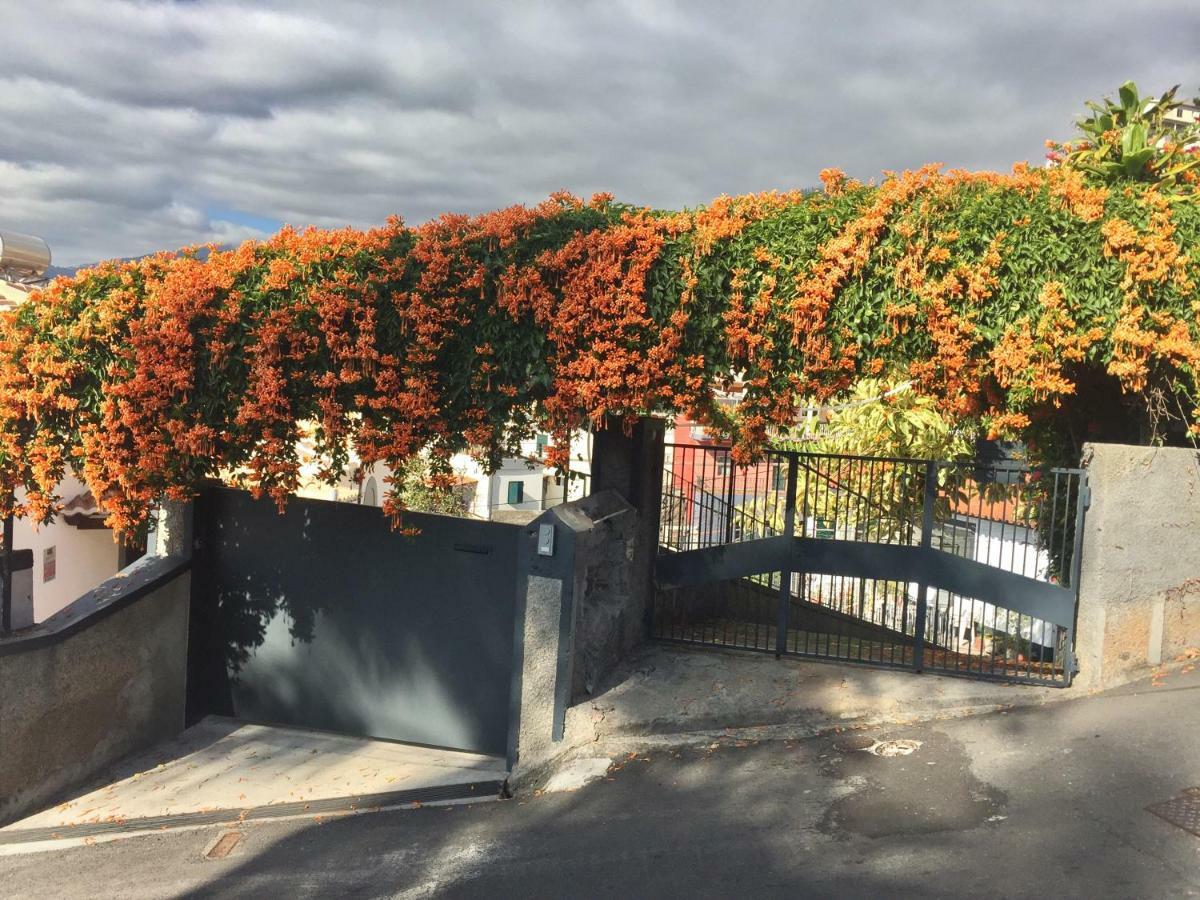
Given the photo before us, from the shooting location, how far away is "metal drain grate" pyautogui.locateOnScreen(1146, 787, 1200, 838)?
470 centimetres

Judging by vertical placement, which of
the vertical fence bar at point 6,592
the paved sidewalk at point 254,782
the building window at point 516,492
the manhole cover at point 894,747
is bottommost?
the paved sidewalk at point 254,782

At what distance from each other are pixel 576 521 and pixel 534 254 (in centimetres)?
205

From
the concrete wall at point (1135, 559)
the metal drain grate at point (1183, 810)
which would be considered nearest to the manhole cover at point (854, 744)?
the metal drain grate at point (1183, 810)

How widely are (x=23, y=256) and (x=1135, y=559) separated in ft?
44.6

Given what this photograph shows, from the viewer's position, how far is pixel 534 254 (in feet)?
21.9

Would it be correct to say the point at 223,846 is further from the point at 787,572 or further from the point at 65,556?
the point at 65,556

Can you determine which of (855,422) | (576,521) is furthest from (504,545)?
(855,422)

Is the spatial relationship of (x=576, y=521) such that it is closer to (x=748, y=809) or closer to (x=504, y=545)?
(x=504, y=545)

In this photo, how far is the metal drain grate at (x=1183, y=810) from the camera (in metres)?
4.70

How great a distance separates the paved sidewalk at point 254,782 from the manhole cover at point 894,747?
9.02ft

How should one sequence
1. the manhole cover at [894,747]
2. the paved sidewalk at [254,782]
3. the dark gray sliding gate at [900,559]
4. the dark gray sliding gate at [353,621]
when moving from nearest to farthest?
the manhole cover at [894,747] → the paved sidewalk at [254,782] → the dark gray sliding gate at [900,559] → the dark gray sliding gate at [353,621]

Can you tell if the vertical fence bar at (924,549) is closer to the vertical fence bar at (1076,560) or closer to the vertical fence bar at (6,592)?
the vertical fence bar at (1076,560)

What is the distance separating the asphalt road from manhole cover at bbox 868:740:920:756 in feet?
0.24

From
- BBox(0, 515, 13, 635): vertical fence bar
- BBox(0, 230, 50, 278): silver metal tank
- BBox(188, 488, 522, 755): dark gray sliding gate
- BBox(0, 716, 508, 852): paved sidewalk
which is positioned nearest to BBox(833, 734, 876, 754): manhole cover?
BBox(0, 716, 508, 852): paved sidewalk
